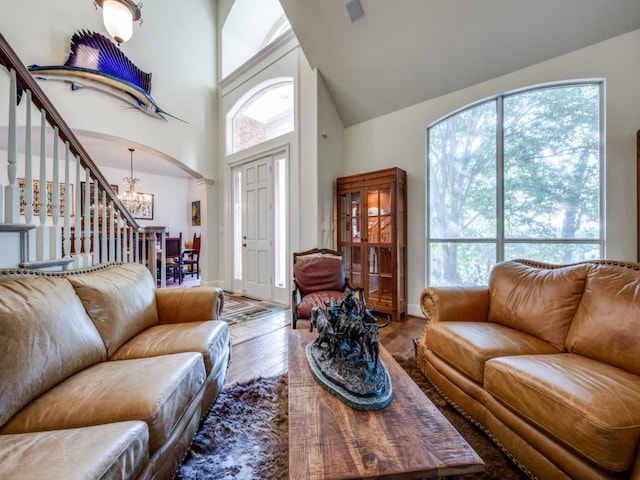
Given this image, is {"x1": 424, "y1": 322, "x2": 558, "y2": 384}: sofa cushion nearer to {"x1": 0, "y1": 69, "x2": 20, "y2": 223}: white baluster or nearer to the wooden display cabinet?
the wooden display cabinet

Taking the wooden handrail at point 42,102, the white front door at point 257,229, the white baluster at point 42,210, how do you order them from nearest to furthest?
the wooden handrail at point 42,102 < the white baluster at point 42,210 < the white front door at point 257,229

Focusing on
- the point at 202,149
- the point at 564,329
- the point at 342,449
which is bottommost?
the point at 342,449

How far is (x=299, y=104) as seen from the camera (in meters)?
3.73

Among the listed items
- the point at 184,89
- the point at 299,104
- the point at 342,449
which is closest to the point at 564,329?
the point at 342,449

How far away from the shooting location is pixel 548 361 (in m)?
1.30

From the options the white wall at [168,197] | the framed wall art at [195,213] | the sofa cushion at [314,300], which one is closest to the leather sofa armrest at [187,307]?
the sofa cushion at [314,300]

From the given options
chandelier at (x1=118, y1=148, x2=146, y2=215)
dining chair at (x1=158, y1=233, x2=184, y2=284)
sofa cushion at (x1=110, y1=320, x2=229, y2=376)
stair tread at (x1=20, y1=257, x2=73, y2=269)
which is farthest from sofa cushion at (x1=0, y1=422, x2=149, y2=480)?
chandelier at (x1=118, y1=148, x2=146, y2=215)

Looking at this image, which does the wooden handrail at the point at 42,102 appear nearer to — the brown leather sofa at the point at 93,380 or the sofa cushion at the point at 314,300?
the brown leather sofa at the point at 93,380

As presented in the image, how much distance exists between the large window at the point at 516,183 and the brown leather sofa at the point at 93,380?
284 cm

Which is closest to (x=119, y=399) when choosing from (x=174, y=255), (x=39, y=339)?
(x=39, y=339)

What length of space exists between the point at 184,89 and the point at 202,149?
98cm

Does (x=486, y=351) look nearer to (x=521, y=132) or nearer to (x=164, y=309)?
(x=164, y=309)

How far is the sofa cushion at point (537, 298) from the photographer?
1.58m

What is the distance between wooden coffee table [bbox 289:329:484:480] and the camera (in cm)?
76
